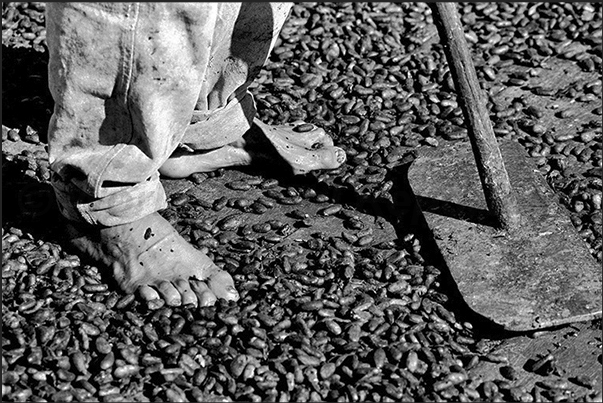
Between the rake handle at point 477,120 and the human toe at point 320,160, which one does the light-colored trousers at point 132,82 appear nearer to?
the human toe at point 320,160

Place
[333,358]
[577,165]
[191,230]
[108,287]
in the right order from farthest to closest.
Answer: [577,165], [191,230], [108,287], [333,358]

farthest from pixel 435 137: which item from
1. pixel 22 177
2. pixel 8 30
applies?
pixel 8 30

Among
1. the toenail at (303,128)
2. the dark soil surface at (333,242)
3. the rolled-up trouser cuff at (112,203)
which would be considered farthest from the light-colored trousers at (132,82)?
the toenail at (303,128)

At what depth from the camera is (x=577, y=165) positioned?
441 centimetres

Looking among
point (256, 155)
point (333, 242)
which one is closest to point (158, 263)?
point (333, 242)

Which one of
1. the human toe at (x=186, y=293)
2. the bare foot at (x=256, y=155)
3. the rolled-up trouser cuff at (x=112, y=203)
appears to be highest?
the rolled-up trouser cuff at (x=112, y=203)

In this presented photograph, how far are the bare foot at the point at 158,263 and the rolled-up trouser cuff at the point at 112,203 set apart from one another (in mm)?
53

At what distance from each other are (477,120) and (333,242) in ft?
2.26

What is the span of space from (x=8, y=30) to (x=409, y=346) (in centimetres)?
265

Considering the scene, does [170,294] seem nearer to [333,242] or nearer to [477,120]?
[333,242]

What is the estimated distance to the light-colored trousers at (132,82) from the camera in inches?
125

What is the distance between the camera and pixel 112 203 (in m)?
3.65

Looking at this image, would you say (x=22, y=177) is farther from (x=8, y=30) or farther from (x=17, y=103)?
(x=8, y=30)

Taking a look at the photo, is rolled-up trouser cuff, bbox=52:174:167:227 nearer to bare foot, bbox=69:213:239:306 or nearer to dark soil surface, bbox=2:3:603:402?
bare foot, bbox=69:213:239:306
